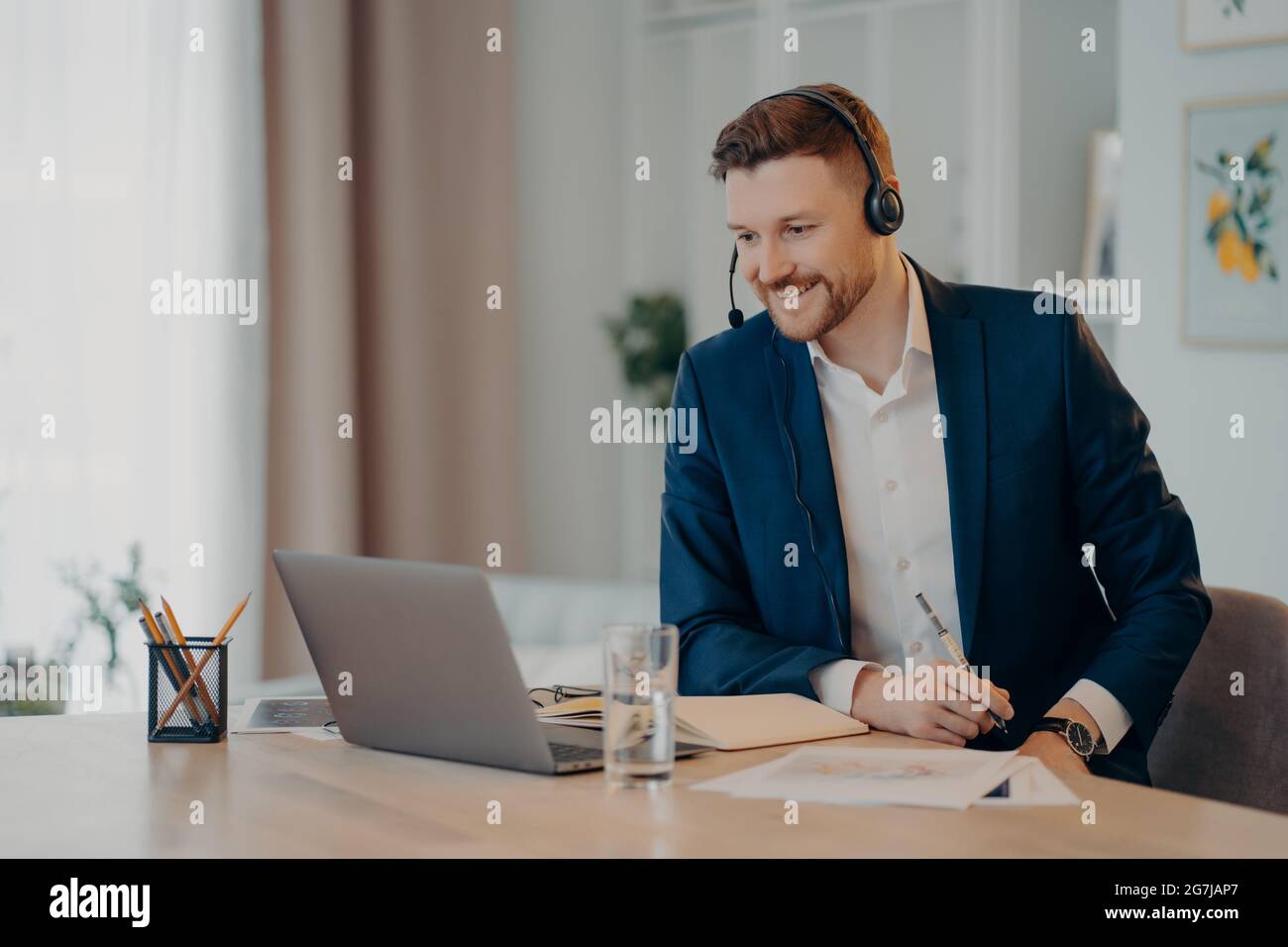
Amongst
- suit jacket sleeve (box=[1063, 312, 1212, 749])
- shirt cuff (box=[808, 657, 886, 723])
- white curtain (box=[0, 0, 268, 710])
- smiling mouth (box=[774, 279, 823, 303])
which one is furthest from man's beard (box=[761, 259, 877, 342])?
white curtain (box=[0, 0, 268, 710])

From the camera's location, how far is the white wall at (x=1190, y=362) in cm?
325

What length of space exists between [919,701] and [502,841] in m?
0.58

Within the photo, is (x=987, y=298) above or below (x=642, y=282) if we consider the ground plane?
below

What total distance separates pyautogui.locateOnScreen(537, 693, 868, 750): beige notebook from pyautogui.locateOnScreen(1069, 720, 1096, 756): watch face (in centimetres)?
27

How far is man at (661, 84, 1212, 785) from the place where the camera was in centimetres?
174

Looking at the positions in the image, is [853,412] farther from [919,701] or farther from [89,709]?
[89,709]

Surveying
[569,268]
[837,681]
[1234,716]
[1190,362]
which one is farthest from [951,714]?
[569,268]

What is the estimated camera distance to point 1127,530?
1742mm

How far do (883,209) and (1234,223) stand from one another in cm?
184

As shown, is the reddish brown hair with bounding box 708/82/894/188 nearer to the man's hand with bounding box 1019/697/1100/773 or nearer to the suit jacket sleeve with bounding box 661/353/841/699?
the suit jacket sleeve with bounding box 661/353/841/699

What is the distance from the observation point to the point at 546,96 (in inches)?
172
